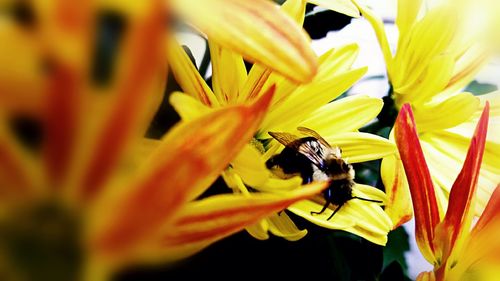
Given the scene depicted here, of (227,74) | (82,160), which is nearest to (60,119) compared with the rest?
(82,160)

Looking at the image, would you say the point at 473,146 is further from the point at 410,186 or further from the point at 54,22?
the point at 54,22

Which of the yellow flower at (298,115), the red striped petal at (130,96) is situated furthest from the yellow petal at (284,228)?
the red striped petal at (130,96)

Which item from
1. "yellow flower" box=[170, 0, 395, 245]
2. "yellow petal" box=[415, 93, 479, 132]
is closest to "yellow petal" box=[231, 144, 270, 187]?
"yellow flower" box=[170, 0, 395, 245]

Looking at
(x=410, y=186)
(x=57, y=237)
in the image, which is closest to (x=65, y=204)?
(x=57, y=237)

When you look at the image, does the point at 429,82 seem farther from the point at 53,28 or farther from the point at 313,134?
the point at 53,28

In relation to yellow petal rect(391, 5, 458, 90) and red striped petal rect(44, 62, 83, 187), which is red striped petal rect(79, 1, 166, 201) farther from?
yellow petal rect(391, 5, 458, 90)

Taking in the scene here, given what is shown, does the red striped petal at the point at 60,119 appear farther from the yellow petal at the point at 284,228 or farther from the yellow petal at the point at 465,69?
the yellow petal at the point at 465,69
